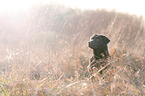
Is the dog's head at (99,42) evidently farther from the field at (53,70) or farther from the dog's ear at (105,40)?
the field at (53,70)

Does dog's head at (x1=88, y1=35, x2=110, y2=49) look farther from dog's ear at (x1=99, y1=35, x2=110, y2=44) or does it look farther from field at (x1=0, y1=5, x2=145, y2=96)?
Answer: field at (x1=0, y1=5, x2=145, y2=96)

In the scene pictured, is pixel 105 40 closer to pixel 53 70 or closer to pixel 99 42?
pixel 99 42

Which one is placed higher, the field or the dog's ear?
the dog's ear

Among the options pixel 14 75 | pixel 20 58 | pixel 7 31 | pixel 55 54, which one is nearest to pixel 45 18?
pixel 55 54

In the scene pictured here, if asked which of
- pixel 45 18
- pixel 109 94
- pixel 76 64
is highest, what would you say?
pixel 45 18

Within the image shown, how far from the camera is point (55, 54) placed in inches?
151

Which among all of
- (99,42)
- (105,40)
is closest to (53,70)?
(99,42)

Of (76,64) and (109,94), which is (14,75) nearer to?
(109,94)

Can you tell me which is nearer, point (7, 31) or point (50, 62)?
point (50, 62)

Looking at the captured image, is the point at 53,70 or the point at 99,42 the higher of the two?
the point at 99,42

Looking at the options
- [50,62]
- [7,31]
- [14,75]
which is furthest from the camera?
[7,31]

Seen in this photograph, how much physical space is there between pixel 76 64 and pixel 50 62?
1587 mm

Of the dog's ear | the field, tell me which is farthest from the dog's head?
the field

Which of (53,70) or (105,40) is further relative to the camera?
(105,40)
